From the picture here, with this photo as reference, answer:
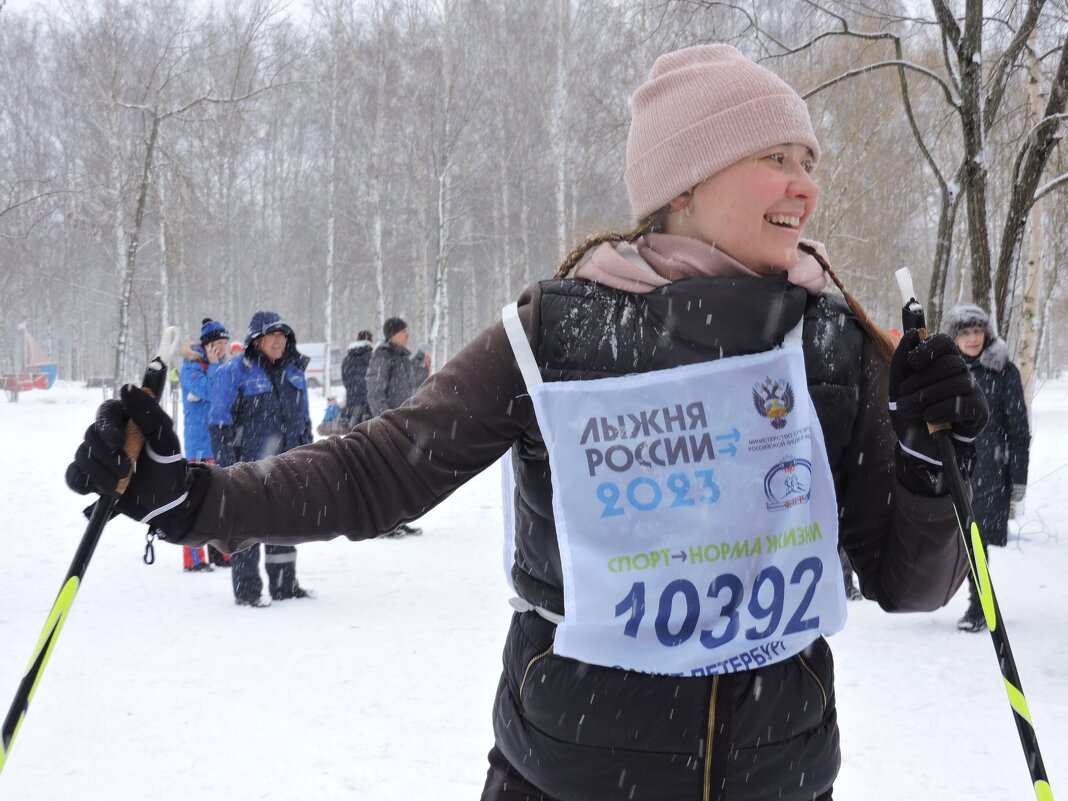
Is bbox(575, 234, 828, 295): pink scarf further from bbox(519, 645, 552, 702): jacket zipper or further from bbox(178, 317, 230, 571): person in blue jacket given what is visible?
bbox(178, 317, 230, 571): person in blue jacket

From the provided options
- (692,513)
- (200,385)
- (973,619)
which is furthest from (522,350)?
(200,385)

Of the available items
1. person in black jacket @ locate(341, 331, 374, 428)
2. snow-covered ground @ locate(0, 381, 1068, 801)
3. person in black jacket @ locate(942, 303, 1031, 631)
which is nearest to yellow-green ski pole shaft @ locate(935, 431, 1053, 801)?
snow-covered ground @ locate(0, 381, 1068, 801)

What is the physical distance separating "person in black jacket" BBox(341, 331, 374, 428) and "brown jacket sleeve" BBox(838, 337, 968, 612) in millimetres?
8378

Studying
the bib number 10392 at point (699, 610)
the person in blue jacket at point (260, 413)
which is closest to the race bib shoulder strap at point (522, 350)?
the bib number 10392 at point (699, 610)

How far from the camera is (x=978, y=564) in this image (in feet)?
5.54

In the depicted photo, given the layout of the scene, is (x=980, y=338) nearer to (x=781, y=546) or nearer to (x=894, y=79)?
(x=781, y=546)

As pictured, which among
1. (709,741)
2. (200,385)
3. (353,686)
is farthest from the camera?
(200,385)

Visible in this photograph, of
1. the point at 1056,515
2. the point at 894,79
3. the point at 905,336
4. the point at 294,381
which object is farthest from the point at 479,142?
the point at 905,336

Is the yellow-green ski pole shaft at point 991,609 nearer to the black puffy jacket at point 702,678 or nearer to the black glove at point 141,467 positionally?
the black puffy jacket at point 702,678

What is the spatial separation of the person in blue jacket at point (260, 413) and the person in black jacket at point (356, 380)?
9.99 ft

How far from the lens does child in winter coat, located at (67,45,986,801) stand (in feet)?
4.97

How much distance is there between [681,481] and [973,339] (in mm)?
4972

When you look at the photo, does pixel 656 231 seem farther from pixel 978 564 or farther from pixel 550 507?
pixel 978 564

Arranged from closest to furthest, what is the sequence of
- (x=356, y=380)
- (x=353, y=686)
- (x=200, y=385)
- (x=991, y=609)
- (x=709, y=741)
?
1. (x=709, y=741)
2. (x=991, y=609)
3. (x=353, y=686)
4. (x=200, y=385)
5. (x=356, y=380)
